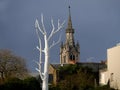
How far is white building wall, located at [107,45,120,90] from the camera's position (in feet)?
192

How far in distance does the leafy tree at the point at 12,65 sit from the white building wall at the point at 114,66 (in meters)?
19.7

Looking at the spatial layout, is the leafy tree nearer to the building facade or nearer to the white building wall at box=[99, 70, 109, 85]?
the white building wall at box=[99, 70, 109, 85]

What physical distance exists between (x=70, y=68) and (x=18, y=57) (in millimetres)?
15300

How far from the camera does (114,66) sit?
6050 centimetres

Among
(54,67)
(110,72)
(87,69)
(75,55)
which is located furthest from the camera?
(75,55)

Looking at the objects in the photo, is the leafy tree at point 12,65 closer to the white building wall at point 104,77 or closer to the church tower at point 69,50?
the white building wall at point 104,77

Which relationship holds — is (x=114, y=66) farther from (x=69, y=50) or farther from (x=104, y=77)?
(x=69, y=50)

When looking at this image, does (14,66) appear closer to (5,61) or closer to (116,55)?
(5,61)

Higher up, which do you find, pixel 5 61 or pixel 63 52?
pixel 63 52

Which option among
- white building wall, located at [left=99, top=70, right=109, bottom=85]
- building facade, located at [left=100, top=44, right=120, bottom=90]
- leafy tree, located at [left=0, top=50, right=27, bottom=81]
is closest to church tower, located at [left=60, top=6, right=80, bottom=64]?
leafy tree, located at [left=0, top=50, right=27, bottom=81]

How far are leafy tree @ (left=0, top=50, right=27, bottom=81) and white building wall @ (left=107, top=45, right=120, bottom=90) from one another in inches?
777

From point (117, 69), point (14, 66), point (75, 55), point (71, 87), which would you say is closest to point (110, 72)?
point (117, 69)

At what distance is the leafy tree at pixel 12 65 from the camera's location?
253 ft

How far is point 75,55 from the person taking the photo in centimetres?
14338
